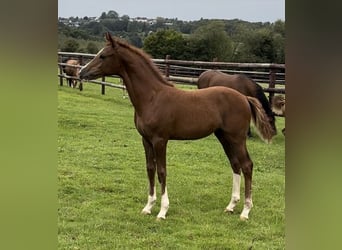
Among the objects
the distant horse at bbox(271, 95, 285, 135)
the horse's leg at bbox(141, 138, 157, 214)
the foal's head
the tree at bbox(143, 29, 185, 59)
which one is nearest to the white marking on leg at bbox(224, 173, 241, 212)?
the horse's leg at bbox(141, 138, 157, 214)

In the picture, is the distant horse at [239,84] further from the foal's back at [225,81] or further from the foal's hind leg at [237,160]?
the foal's hind leg at [237,160]

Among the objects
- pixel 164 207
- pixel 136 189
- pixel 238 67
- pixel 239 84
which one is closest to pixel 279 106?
pixel 238 67

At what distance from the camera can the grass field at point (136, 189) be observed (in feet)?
5.65

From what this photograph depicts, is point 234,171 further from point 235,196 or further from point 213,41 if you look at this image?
point 213,41

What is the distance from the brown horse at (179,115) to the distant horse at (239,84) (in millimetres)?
151

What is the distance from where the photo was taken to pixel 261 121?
2.22 meters

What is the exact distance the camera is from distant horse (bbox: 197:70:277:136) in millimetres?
2420

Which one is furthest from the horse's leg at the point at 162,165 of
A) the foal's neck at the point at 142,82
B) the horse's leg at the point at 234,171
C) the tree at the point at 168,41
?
the tree at the point at 168,41

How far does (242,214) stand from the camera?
2098 mm

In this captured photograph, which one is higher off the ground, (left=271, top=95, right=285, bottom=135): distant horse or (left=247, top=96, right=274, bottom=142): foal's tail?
(left=271, top=95, right=285, bottom=135): distant horse

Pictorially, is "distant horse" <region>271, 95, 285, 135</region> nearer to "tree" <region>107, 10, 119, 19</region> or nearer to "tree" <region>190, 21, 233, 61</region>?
"tree" <region>190, 21, 233, 61</region>

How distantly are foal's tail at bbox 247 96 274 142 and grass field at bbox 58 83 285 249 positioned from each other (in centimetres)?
7

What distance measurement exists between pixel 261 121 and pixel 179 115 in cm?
43
